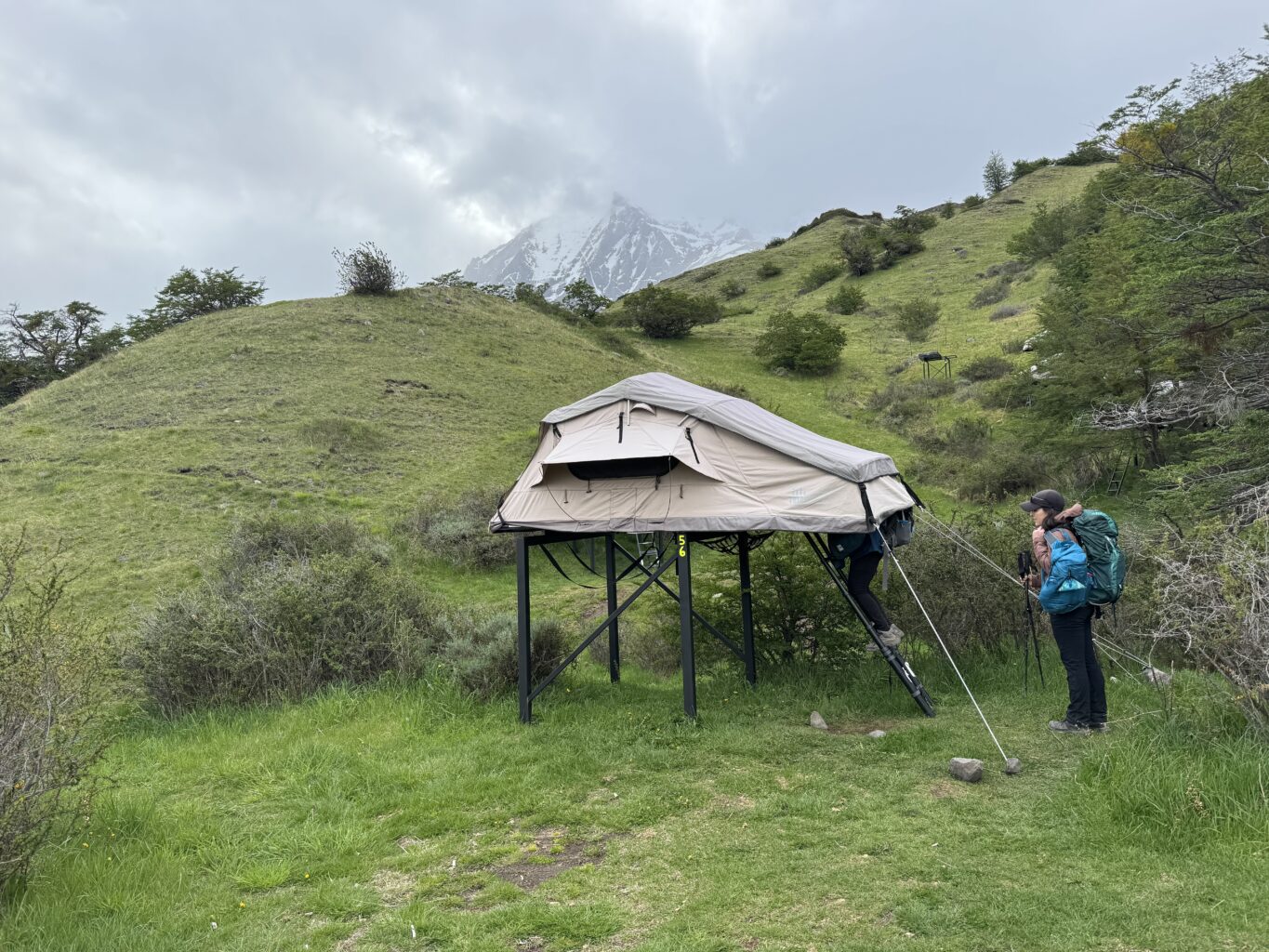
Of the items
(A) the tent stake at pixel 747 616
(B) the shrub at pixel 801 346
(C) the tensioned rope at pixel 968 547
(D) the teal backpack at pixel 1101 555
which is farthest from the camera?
(B) the shrub at pixel 801 346

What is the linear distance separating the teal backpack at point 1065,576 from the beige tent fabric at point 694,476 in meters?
1.38

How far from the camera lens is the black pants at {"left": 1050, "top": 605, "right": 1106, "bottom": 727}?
20.4 ft

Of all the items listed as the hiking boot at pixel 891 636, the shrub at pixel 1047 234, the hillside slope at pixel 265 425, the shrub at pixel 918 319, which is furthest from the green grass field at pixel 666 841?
the shrub at pixel 1047 234

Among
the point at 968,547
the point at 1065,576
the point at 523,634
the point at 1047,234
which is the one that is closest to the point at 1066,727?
the point at 1065,576

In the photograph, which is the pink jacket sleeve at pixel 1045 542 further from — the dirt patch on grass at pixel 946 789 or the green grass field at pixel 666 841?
the dirt patch on grass at pixel 946 789

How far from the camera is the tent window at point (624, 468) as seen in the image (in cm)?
717

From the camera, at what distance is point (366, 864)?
4.89 metres

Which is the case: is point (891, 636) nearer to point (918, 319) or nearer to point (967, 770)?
point (967, 770)

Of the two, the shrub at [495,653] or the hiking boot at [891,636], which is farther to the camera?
the shrub at [495,653]

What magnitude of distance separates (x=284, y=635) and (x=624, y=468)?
479cm

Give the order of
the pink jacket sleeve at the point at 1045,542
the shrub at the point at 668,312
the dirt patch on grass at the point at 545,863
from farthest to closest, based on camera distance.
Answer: the shrub at the point at 668,312 < the pink jacket sleeve at the point at 1045,542 < the dirt patch on grass at the point at 545,863

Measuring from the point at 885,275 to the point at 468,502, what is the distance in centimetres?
5247

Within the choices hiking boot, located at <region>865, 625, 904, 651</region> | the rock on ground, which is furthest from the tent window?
the rock on ground

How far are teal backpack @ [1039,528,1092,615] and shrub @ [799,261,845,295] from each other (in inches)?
2432
